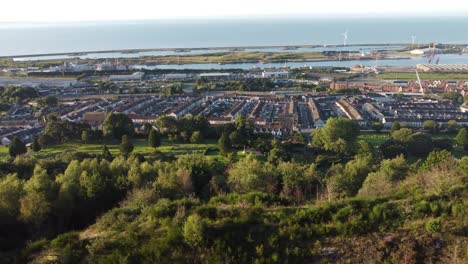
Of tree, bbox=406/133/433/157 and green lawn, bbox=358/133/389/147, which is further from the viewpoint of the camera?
green lawn, bbox=358/133/389/147

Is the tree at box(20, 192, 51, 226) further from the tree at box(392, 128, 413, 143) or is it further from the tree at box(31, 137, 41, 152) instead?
the tree at box(392, 128, 413, 143)

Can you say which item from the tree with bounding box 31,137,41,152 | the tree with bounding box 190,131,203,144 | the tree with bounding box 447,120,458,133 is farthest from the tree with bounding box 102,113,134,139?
the tree with bounding box 447,120,458,133

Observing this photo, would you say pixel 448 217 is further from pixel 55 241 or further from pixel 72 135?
pixel 72 135

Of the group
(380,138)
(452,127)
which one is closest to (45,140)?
(380,138)

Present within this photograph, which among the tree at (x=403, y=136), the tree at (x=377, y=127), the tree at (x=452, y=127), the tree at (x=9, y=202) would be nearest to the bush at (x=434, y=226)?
the tree at (x=9, y=202)

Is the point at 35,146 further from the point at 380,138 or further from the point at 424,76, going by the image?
the point at 424,76

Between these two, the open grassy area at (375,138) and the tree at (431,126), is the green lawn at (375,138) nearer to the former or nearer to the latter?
the open grassy area at (375,138)

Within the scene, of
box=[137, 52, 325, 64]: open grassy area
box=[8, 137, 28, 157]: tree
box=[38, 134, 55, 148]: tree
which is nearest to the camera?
box=[8, 137, 28, 157]: tree

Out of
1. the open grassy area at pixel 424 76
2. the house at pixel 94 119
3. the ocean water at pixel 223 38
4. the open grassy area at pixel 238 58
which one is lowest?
the house at pixel 94 119

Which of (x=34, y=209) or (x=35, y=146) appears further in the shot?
(x=35, y=146)
